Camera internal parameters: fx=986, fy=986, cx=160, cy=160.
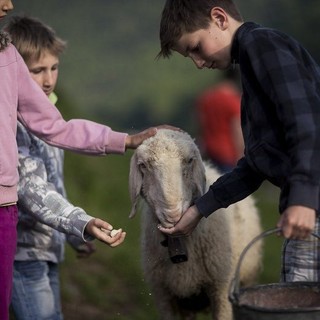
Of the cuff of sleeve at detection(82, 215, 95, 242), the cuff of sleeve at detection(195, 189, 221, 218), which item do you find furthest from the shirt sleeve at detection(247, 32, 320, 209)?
the cuff of sleeve at detection(82, 215, 95, 242)

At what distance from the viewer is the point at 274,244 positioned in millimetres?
11812

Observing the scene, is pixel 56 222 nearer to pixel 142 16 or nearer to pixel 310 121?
pixel 310 121

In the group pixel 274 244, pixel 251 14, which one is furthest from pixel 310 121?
pixel 251 14

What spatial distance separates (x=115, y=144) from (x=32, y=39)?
3.51ft

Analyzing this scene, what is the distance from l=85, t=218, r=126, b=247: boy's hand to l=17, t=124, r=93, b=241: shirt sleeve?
0.04 metres

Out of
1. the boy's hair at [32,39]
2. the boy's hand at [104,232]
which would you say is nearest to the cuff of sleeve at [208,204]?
the boy's hand at [104,232]

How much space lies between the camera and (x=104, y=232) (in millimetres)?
4395

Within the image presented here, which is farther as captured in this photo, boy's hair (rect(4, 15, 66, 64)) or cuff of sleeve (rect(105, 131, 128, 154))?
boy's hair (rect(4, 15, 66, 64))

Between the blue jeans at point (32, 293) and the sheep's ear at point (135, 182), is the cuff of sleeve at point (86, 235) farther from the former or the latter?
the blue jeans at point (32, 293)

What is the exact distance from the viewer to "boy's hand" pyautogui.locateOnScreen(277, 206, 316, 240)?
3652 millimetres

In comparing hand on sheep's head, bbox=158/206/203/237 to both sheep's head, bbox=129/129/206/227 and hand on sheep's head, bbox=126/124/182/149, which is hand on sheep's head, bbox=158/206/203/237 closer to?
sheep's head, bbox=129/129/206/227

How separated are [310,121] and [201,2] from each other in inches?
31.8

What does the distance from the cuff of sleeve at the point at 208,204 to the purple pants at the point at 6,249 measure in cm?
85

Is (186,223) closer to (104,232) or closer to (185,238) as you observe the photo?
(104,232)
